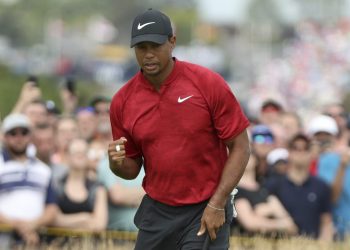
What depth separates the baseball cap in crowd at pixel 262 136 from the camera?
50.8 feet

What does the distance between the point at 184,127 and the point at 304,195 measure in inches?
218

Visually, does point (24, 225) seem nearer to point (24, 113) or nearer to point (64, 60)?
point (24, 113)

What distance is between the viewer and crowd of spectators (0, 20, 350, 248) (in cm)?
1301

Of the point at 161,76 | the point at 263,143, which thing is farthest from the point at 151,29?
the point at 263,143

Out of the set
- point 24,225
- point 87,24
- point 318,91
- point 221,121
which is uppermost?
point 87,24

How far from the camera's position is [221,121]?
9.26m

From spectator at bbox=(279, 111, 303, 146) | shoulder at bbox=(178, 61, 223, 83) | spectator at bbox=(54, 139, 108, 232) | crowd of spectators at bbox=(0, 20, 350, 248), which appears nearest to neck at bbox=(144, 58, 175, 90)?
shoulder at bbox=(178, 61, 223, 83)

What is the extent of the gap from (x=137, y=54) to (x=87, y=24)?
155m

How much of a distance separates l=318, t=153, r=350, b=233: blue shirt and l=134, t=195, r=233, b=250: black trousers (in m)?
5.27

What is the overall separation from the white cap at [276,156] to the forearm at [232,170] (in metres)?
6.23

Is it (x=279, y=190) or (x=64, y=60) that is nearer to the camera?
(x=279, y=190)

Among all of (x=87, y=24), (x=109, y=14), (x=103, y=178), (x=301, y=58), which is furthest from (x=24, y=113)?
(x=109, y=14)

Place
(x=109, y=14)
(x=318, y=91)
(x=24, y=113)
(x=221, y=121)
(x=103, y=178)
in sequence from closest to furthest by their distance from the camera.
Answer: (x=221, y=121)
(x=103, y=178)
(x=24, y=113)
(x=318, y=91)
(x=109, y=14)

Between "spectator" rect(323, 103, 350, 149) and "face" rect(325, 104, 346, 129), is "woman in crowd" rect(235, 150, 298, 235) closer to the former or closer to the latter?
"spectator" rect(323, 103, 350, 149)
